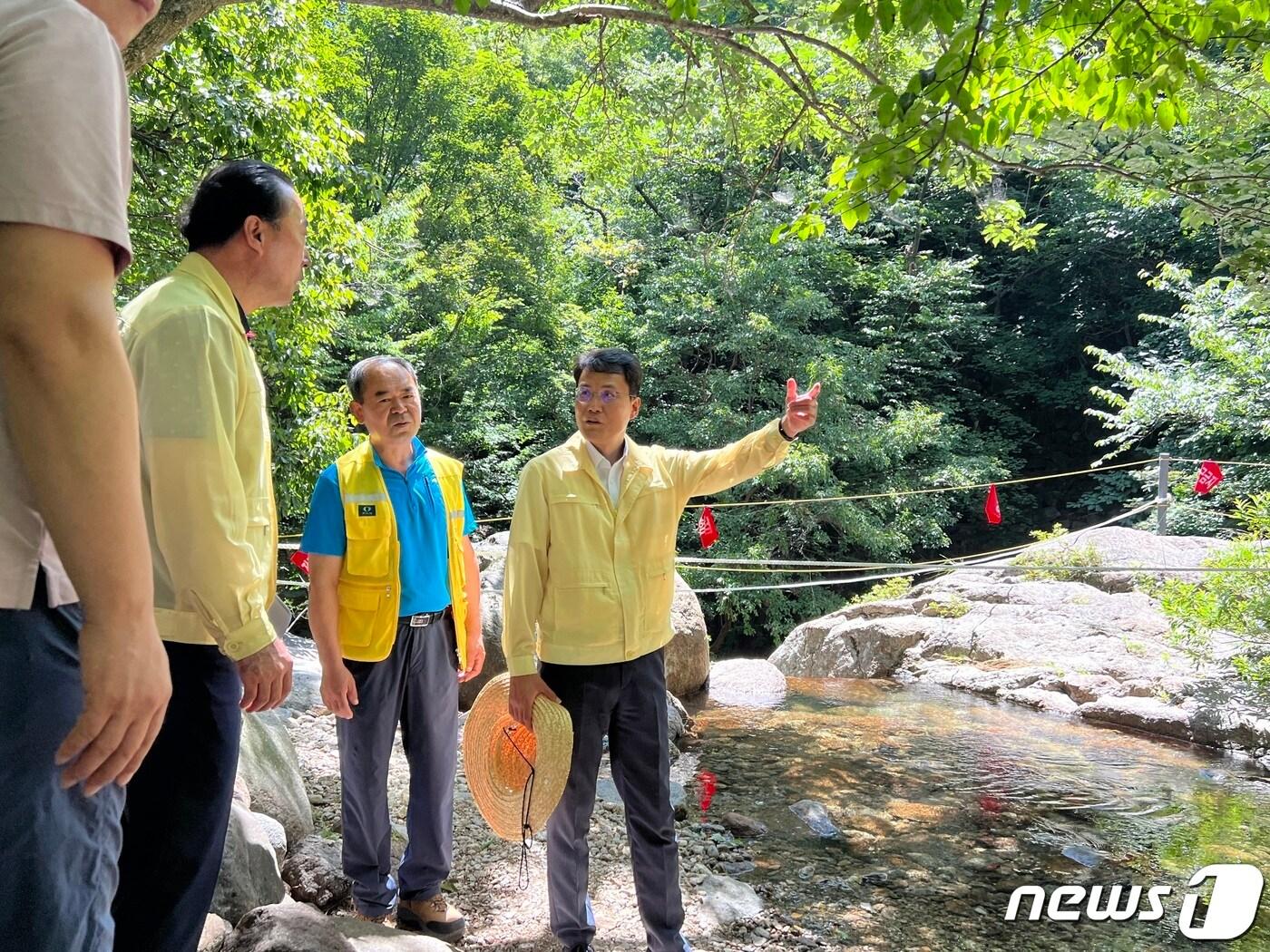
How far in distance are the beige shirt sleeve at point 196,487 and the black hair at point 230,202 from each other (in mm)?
291

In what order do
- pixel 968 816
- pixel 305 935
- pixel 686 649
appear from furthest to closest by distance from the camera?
pixel 686 649, pixel 968 816, pixel 305 935

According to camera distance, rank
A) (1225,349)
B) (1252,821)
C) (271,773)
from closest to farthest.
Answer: (271,773)
(1252,821)
(1225,349)

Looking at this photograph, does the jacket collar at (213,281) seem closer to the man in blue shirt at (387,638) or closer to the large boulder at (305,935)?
the man in blue shirt at (387,638)

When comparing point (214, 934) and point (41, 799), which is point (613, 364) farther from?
point (41, 799)

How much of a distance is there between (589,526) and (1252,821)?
163 inches

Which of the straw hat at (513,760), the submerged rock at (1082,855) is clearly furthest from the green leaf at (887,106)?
the submerged rock at (1082,855)

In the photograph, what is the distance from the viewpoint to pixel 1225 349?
10.6 metres

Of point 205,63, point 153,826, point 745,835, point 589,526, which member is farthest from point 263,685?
point 205,63

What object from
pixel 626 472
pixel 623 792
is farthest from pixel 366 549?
pixel 623 792

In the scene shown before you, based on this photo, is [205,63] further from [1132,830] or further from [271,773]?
[1132,830]

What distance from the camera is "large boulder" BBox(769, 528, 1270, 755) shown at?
639 cm

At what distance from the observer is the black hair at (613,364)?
2.72 m

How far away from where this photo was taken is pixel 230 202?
1.77 m

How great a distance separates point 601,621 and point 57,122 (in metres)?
1.94
